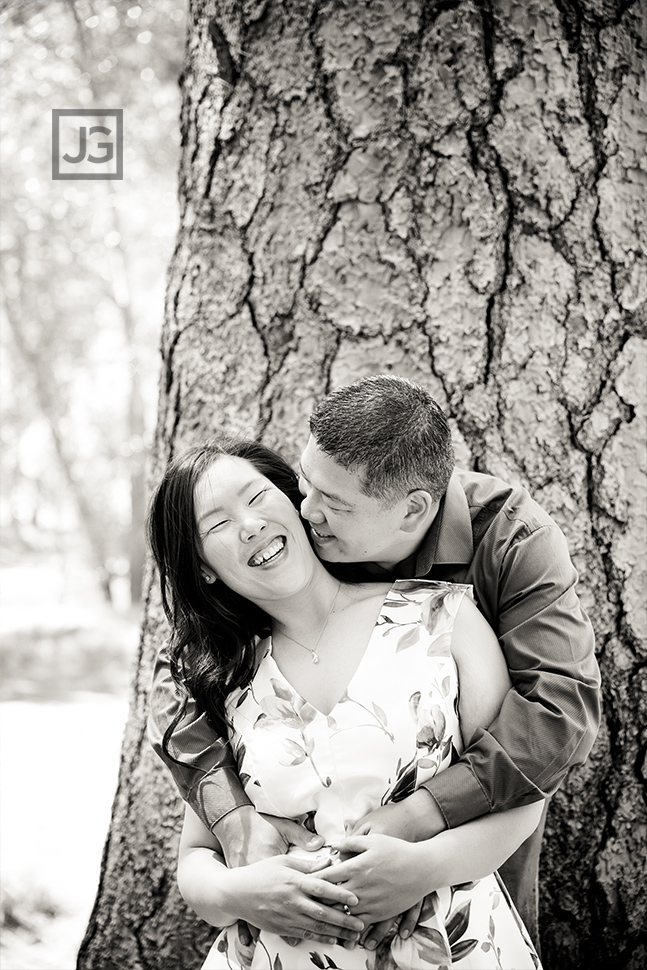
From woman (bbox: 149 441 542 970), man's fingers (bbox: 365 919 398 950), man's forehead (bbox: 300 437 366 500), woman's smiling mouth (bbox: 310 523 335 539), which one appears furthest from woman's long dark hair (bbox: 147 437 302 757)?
man's fingers (bbox: 365 919 398 950)

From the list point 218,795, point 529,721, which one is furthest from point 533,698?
point 218,795

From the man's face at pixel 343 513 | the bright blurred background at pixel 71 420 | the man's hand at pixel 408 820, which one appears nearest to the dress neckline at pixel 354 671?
the man's face at pixel 343 513

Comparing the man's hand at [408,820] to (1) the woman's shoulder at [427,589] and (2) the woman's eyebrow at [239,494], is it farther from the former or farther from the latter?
(2) the woman's eyebrow at [239,494]

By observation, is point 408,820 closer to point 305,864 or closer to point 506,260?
point 305,864

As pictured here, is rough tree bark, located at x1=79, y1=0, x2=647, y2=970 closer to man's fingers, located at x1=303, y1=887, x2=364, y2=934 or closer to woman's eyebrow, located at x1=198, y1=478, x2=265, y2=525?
woman's eyebrow, located at x1=198, y1=478, x2=265, y2=525

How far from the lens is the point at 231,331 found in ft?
7.91

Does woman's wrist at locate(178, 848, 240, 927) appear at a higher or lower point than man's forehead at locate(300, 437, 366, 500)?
lower

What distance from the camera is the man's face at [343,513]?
69.7 inches

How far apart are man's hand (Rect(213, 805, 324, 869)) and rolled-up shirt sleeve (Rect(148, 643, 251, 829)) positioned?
24 millimetres

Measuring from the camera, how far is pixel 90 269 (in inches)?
366

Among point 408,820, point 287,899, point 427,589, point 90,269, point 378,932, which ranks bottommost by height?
point 378,932

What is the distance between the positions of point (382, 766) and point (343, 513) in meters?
0.51

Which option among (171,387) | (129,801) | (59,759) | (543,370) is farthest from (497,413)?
(59,759)

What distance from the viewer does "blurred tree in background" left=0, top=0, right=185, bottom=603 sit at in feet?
16.2
